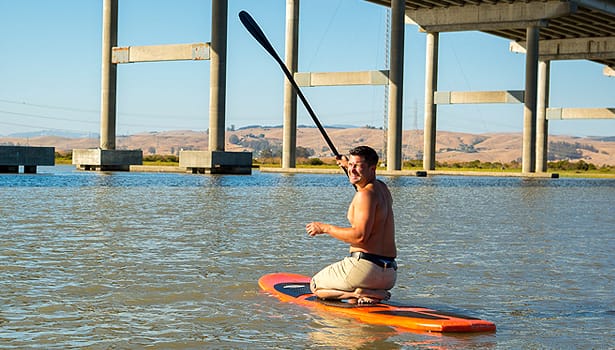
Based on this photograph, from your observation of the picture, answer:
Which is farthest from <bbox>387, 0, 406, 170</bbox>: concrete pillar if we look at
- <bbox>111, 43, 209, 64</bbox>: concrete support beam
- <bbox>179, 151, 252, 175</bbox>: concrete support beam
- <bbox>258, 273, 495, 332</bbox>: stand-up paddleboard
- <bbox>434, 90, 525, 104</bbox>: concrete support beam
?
<bbox>258, 273, 495, 332</bbox>: stand-up paddleboard

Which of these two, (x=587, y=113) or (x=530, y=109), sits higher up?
(x=587, y=113)

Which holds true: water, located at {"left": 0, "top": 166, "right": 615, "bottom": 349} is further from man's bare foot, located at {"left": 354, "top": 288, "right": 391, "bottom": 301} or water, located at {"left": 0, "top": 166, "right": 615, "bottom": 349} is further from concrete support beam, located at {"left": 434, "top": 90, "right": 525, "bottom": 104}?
concrete support beam, located at {"left": 434, "top": 90, "right": 525, "bottom": 104}

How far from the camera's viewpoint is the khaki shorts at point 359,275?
7820mm

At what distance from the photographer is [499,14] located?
6394cm

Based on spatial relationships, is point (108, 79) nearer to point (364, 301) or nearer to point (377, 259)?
point (364, 301)

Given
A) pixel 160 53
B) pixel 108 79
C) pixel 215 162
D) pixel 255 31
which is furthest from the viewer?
pixel 108 79

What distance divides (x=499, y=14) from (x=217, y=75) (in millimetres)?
A: 23296

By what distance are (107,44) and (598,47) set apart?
39.7 meters

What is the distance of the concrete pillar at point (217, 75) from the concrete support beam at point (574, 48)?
3475 centimetres

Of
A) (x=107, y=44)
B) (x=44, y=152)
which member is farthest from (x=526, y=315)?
(x=107, y=44)

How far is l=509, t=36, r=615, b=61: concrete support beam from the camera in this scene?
248 feet

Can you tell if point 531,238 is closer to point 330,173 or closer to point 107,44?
point 107,44

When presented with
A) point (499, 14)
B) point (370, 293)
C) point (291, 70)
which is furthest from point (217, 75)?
point (370, 293)

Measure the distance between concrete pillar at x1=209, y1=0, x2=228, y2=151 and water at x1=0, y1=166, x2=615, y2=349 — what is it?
28363mm
